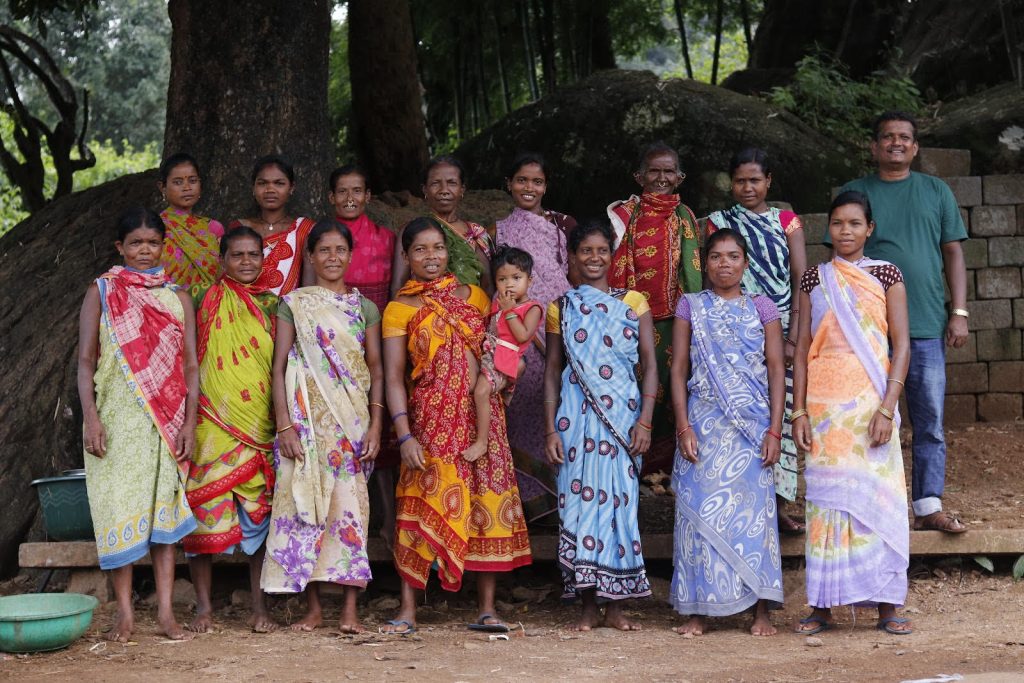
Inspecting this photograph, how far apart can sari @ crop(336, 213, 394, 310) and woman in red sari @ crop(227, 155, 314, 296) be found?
0.77ft

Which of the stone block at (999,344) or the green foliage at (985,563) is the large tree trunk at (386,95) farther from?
the green foliage at (985,563)

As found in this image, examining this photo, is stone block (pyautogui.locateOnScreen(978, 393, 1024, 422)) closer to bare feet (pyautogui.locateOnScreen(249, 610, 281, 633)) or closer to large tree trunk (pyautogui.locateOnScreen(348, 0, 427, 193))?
large tree trunk (pyautogui.locateOnScreen(348, 0, 427, 193))

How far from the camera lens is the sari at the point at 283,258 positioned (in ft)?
17.3

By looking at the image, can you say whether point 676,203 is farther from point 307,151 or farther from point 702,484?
point 307,151

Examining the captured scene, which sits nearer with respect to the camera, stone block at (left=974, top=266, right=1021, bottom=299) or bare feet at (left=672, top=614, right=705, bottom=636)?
bare feet at (left=672, top=614, right=705, bottom=636)

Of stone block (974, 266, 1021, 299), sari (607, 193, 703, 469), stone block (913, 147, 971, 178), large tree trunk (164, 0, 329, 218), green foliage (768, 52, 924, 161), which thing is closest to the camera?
sari (607, 193, 703, 469)

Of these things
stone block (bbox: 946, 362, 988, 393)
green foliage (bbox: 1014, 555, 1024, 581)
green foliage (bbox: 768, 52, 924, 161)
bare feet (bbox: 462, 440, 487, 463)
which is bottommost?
green foliage (bbox: 1014, 555, 1024, 581)

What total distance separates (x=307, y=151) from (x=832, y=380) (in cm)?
348

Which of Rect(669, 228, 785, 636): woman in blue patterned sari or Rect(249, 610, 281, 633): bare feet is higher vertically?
Rect(669, 228, 785, 636): woman in blue patterned sari

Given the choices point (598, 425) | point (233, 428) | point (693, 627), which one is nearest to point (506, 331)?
point (598, 425)

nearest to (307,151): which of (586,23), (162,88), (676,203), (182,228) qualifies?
(182,228)

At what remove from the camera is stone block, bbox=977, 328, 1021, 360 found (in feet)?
27.2

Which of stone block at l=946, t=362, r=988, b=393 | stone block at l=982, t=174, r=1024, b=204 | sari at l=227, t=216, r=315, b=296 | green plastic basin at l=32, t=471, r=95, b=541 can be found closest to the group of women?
sari at l=227, t=216, r=315, b=296

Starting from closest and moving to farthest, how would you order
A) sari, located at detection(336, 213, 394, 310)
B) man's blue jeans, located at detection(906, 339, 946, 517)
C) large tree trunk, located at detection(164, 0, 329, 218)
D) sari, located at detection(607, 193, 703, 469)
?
man's blue jeans, located at detection(906, 339, 946, 517)
sari, located at detection(607, 193, 703, 469)
sari, located at detection(336, 213, 394, 310)
large tree trunk, located at detection(164, 0, 329, 218)
